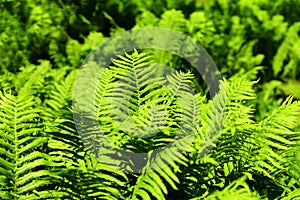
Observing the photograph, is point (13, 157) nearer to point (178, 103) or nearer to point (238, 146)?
point (178, 103)

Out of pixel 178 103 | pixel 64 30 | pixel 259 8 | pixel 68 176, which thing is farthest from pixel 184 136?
pixel 259 8

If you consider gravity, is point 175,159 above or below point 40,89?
below

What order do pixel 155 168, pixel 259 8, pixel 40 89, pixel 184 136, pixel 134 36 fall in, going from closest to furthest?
pixel 155 168 < pixel 184 136 < pixel 40 89 < pixel 134 36 < pixel 259 8

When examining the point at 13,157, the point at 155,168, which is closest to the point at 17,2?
the point at 13,157

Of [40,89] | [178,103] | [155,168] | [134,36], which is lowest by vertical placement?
[155,168]

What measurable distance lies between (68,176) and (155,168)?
0.37 meters

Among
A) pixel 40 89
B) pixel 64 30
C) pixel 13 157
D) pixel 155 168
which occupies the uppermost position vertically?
pixel 64 30

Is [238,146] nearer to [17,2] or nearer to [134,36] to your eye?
[134,36]

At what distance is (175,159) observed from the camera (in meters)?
1.97

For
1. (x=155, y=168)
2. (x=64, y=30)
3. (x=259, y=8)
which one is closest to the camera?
(x=155, y=168)

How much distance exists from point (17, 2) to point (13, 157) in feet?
7.72

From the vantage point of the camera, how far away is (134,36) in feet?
12.7

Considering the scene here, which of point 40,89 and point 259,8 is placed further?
point 259,8

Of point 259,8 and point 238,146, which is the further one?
point 259,8
